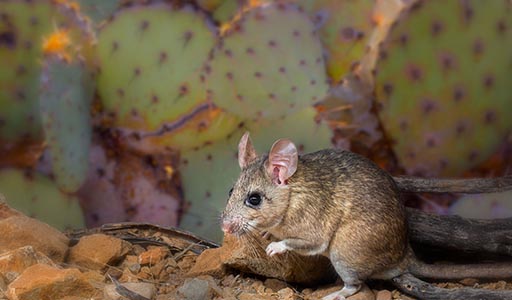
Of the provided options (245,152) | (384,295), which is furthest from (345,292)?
(245,152)

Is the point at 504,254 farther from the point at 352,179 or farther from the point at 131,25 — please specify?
the point at 131,25

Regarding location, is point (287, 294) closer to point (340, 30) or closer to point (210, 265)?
point (210, 265)

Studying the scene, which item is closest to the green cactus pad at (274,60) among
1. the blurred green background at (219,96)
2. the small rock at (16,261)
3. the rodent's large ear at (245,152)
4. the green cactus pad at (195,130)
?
the blurred green background at (219,96)

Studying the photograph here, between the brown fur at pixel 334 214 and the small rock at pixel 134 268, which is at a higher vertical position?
the brown fur at pixel 334 214

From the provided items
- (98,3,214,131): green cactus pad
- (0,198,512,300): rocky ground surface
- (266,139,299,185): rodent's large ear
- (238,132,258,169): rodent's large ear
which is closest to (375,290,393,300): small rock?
(0,198,512,300): rocky ground surface

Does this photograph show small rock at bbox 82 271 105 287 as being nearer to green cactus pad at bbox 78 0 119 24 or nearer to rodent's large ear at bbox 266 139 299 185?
rodent's large ear at bbox 266 139 299 185

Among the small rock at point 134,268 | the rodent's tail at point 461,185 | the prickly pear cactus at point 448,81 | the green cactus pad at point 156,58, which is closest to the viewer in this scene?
the small rock at point 134,268

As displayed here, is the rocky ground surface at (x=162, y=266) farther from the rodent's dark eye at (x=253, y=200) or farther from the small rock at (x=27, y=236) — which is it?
the rodent's dark eye at (x=253, y=200)

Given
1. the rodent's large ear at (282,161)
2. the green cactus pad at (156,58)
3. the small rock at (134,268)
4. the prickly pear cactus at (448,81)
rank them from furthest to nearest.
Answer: the green cactus pad at (156,58) < the prickly pear cactus at (448,81) < the small rock at (134,268) < the rodent's large ear at (282,161)

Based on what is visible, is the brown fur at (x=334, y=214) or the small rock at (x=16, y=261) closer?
the small rock at (x=16, y=261)
